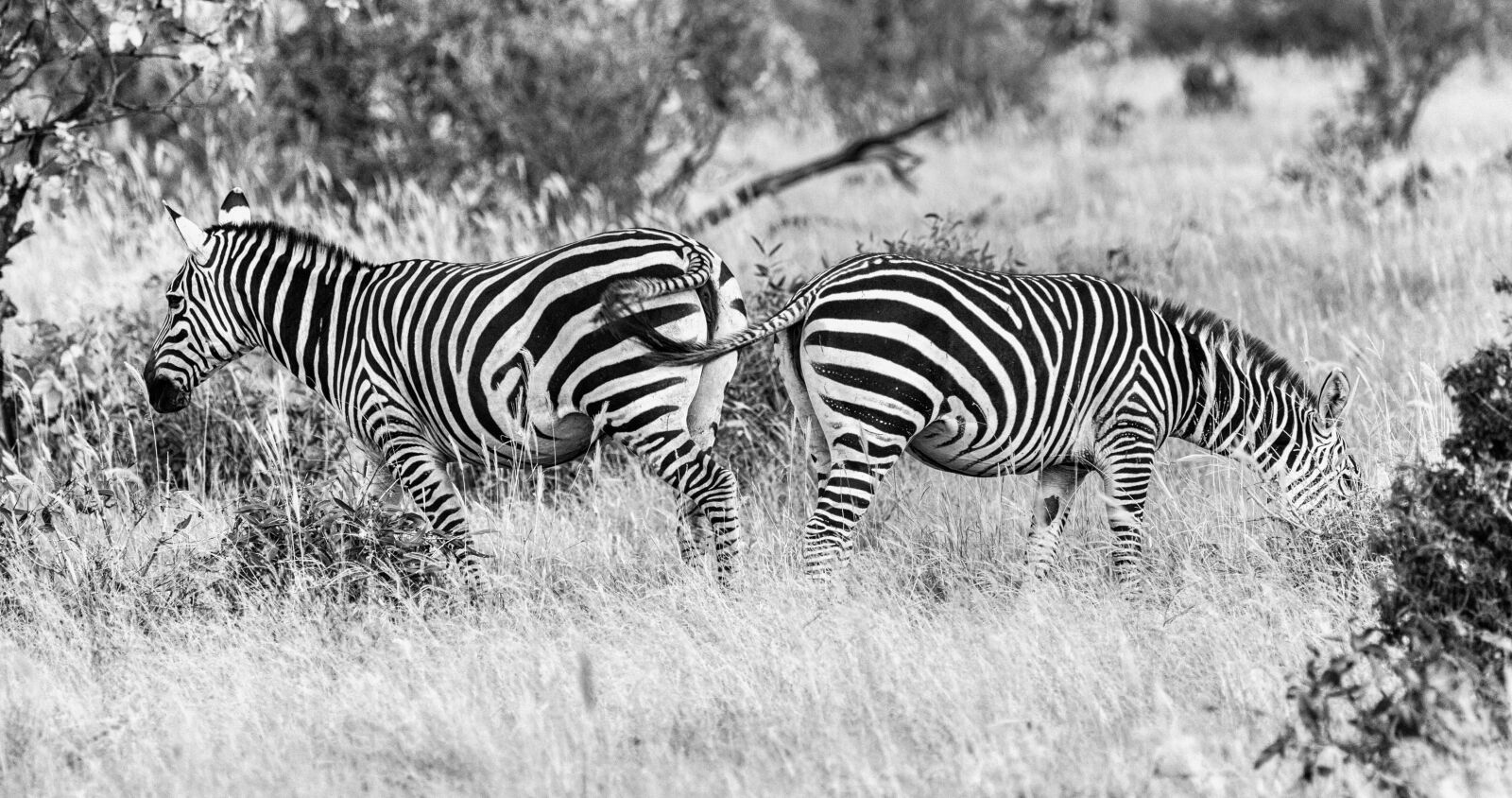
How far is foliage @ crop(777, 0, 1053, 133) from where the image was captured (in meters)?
20.5

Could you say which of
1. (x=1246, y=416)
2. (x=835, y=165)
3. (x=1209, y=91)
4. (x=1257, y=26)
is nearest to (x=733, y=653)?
(x=1246, y=416)

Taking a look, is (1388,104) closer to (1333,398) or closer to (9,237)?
(1333,398)

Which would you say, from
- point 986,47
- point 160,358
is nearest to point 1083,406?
point 160,358

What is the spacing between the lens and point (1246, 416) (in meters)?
5.85

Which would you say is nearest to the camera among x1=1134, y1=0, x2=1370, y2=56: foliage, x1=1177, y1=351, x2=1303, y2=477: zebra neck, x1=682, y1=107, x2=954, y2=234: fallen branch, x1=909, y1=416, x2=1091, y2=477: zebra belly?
x1=909, y1=416, x2=1091, y2=477: zebra belly

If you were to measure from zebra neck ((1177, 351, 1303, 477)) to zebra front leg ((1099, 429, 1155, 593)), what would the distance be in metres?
0.29

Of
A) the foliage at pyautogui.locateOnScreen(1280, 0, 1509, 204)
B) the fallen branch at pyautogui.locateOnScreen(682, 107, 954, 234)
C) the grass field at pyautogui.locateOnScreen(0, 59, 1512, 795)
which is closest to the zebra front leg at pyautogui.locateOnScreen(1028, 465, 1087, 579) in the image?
the grass field at pyautogui.locateOnScreen(0, 59, 1512, 795)

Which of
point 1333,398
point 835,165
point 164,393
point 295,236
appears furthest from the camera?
point 835,165

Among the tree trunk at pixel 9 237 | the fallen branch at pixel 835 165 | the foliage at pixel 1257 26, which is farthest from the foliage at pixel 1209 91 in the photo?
the tree trunk at pixel 9 237

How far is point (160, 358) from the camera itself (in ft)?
20.5

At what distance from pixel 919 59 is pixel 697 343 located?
17.2 metres

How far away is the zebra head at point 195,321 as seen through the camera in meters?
6.21

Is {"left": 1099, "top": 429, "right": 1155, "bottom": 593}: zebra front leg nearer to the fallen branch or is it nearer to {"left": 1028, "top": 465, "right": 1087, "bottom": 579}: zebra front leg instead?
{"left": 1028, "top": 465, "right": 1087, "bottom": 579}: zebra front leg

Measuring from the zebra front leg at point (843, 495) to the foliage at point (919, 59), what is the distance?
14677 mm
